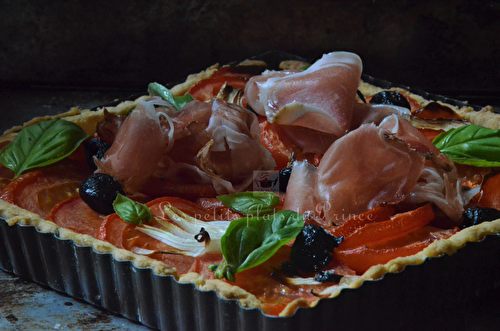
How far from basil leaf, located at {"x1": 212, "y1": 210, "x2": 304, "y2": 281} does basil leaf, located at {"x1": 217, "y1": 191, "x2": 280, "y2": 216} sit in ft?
0.78

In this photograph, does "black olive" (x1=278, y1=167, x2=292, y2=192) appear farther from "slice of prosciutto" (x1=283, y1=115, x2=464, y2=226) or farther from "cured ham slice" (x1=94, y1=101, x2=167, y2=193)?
"cured ham slice" (x1=94, y1=101, x2=167, y2=193)

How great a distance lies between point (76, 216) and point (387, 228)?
55.2 inches

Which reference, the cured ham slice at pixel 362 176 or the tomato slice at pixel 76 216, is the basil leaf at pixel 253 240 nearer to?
the cured ham slice at pixel 362 176

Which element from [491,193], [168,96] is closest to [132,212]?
[168,96]

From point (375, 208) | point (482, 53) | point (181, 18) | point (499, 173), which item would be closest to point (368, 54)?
point (482, 53)

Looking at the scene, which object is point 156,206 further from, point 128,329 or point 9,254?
point 9,254

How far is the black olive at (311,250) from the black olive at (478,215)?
0.67 meters

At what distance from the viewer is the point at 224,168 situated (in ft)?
9.18

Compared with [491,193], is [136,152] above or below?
above

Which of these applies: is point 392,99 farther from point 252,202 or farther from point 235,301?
point 235,301

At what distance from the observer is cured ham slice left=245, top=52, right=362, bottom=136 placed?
114 inches

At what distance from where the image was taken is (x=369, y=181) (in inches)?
99.2

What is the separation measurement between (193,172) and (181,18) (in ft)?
8.82

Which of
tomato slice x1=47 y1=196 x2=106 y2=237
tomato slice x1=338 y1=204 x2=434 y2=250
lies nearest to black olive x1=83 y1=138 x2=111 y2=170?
tomato slice x1=47 y1=196 x2=106 y2=237
